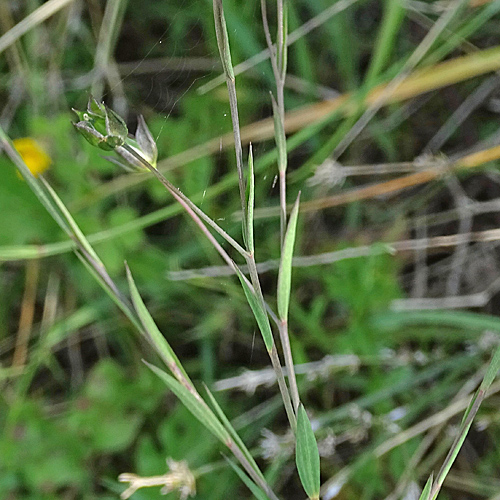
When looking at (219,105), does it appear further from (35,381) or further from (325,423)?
(35,381)

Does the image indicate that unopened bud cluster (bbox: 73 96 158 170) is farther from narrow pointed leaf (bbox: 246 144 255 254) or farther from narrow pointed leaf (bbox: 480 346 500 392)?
narrow pointed leaf (bbox: 480 346 500 392)

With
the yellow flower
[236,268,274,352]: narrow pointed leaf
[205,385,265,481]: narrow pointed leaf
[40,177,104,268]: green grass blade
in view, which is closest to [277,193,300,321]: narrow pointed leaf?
[236,268,274,352]: narrow pointed leaf

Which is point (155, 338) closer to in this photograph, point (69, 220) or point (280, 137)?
point (69, 220)

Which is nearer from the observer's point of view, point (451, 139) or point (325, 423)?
point (325, 423)

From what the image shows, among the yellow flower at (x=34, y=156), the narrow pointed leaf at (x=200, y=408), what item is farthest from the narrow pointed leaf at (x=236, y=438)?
the yellow flower at (x=34, y=156)

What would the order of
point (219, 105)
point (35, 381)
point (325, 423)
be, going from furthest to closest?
point (35, 381) → point (219, 105) → point (325, 423)

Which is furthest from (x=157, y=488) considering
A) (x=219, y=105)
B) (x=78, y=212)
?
(x=219, y=105)
